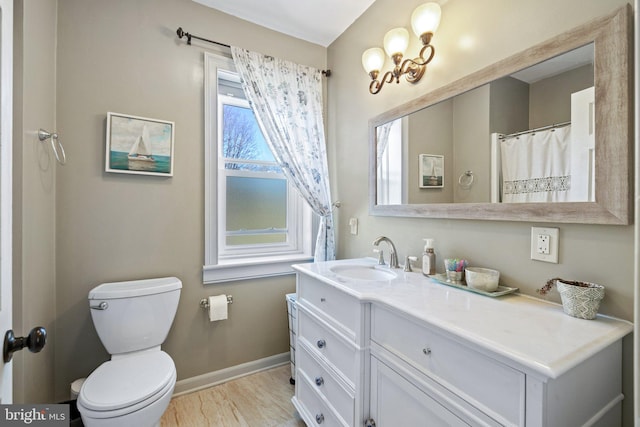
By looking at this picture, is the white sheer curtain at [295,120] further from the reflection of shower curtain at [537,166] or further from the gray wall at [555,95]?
the gray wall at [555,95]

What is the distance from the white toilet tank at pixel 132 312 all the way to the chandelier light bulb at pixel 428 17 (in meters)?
1.97

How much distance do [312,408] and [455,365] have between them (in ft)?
3.27

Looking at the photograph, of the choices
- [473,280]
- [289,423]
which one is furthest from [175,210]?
[473,280]

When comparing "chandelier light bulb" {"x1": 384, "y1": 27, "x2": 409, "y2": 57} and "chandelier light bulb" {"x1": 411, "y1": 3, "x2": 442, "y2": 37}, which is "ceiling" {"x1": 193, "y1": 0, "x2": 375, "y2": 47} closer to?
"chandelier light bulb" {"x1": 384, "y1": 27, "x2": 409, "y2": 57}

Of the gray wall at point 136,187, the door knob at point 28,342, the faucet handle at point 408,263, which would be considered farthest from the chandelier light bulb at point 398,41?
the door knob at point 28,342

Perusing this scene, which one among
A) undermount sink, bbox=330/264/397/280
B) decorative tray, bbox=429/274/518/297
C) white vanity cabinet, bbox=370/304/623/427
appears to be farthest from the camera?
undermount sink, bbox=330/264/397/280

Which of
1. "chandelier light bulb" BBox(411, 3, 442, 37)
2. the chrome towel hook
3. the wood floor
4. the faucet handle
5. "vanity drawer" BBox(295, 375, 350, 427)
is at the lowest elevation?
the wood floor

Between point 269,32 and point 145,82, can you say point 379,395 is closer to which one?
point 145,82

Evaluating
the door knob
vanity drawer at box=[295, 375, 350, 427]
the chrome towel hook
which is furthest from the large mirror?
the chrome towel hook

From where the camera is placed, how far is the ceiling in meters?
1.90

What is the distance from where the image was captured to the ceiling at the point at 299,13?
190 centimetres

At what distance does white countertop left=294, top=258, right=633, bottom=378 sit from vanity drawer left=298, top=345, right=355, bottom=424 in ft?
1.50

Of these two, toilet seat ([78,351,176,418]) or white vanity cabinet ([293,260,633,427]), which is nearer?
white vanity cabinet ([293,260,633,427])

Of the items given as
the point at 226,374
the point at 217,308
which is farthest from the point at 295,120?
the point at 226,374
